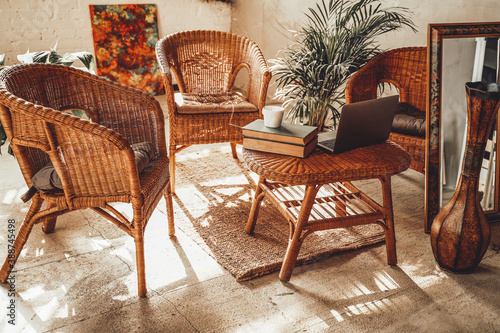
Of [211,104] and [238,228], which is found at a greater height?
[211,104]

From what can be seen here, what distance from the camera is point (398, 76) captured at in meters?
2.60

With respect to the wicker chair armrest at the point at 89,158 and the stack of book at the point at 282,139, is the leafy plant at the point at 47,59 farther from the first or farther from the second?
the stack of book at the point at 282,139

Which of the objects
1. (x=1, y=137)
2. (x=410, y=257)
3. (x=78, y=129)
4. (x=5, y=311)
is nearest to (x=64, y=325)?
(x=5, y=311)

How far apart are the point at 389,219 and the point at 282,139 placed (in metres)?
0.58

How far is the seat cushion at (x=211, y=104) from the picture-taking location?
2408mm

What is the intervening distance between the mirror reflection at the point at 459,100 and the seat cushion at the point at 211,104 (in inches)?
41.2

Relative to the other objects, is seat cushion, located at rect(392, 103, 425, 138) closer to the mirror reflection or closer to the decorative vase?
the mirror reflection

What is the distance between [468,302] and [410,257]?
1.09ft

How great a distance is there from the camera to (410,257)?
6.33 feet

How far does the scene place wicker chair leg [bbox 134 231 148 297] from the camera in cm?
159

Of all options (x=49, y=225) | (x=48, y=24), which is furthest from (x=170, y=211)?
(x=48, y=24)

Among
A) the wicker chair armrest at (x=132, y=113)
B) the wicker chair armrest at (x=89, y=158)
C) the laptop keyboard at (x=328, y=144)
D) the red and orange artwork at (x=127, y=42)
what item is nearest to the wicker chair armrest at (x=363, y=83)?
the laptop keyboard at (x=328, y=144)

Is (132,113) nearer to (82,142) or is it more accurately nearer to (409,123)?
(82,142)

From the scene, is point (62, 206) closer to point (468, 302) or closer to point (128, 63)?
point (468, 302)
